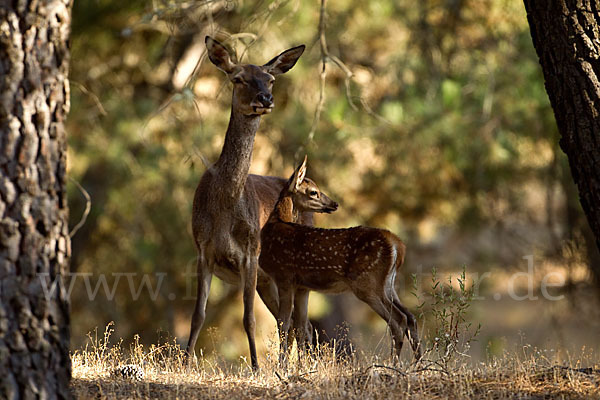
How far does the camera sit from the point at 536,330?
23156 mm

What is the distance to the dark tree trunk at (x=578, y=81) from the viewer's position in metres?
6.03

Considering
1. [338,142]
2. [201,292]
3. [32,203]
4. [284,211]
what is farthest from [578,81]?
[338,142]

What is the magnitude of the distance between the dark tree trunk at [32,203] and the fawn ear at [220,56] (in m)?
2.46

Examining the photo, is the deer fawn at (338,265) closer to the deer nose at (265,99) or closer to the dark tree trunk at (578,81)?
the deer nose at (265,99)

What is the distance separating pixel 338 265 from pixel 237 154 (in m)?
1.22

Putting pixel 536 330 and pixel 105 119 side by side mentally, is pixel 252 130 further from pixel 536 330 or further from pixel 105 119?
pixel 536 330

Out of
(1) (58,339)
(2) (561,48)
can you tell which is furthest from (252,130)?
(1) (58,339)

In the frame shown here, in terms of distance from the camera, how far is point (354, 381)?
18.8 ft

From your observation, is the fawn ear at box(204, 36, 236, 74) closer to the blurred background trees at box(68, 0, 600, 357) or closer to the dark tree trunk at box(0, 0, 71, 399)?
the dark tree trunk at box(0, 0, 71, 399)

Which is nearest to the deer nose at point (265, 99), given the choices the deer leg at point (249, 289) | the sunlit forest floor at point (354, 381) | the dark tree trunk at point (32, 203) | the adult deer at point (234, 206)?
the adult deer at point (234, 206)

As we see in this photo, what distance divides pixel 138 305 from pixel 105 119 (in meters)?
3.25

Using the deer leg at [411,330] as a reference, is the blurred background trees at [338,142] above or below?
above

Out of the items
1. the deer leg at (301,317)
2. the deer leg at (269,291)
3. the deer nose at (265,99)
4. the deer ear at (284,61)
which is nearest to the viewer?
the deer nose at (265,99)

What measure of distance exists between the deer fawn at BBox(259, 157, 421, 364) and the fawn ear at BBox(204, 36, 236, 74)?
1.45m
